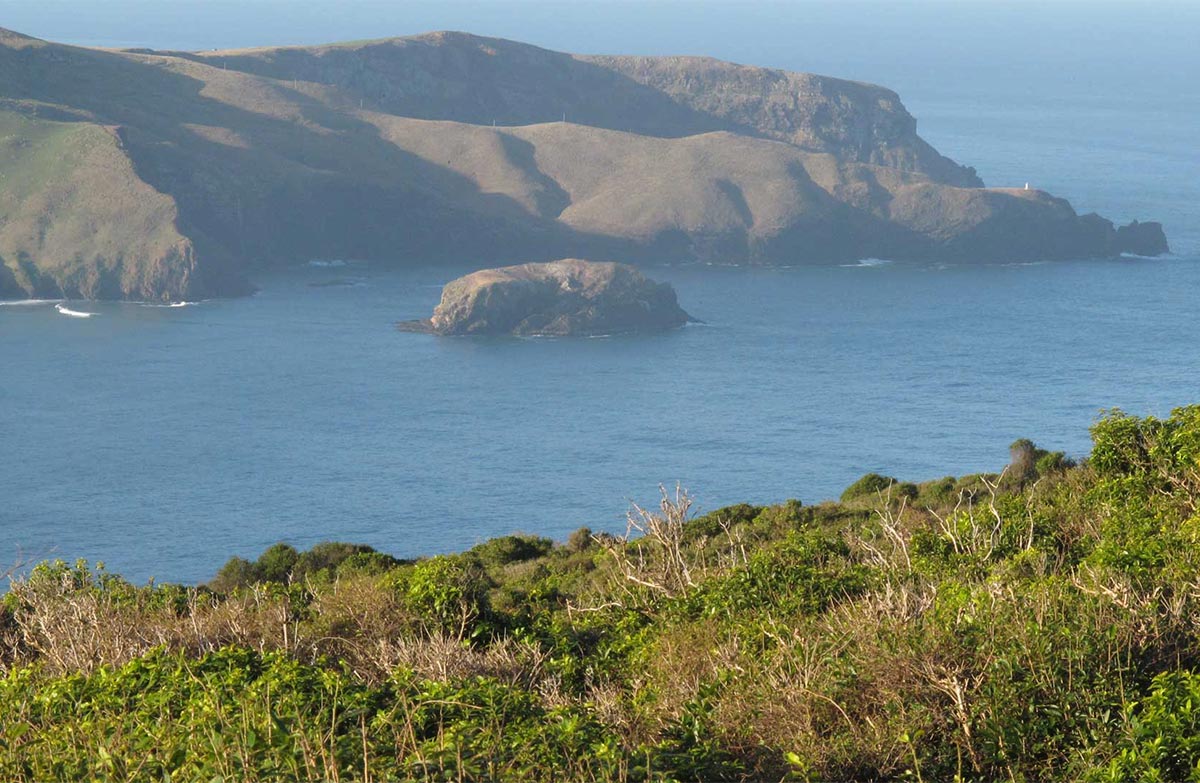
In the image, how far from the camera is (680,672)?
65.5ft

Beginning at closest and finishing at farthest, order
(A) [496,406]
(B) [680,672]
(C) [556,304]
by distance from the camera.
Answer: (B) [680,672], (A) [496,406], (C) [556,304]

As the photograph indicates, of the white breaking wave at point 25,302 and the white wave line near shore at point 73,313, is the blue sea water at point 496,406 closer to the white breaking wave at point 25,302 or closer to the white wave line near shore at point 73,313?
the white wave line near shore at point 73,313

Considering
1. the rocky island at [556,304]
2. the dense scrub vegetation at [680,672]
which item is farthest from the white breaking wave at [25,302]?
the dense scrub vegetation at [680,672]

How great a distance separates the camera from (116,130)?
636 ft

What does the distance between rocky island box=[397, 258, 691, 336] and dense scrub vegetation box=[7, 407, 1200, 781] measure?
136 m

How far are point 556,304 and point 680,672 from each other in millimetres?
146424

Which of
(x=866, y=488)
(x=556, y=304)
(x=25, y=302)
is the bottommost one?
(x=25, y=302)

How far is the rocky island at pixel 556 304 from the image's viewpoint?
163625 millimetres

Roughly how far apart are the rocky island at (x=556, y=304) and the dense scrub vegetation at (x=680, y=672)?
135973mm

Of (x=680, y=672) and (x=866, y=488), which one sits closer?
(x=680, y=672)

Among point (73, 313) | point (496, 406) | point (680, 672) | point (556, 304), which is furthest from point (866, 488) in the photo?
point (73, 313)

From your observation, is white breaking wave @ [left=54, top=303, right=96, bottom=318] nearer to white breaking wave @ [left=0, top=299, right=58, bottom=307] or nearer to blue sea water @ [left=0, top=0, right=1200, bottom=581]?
blue sea water @ [left=0, top=0, right=1200, bottom=581]

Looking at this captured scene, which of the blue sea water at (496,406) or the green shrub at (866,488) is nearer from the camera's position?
the green shrub at (866,488)

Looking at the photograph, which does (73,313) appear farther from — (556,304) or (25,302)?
(556,304)
